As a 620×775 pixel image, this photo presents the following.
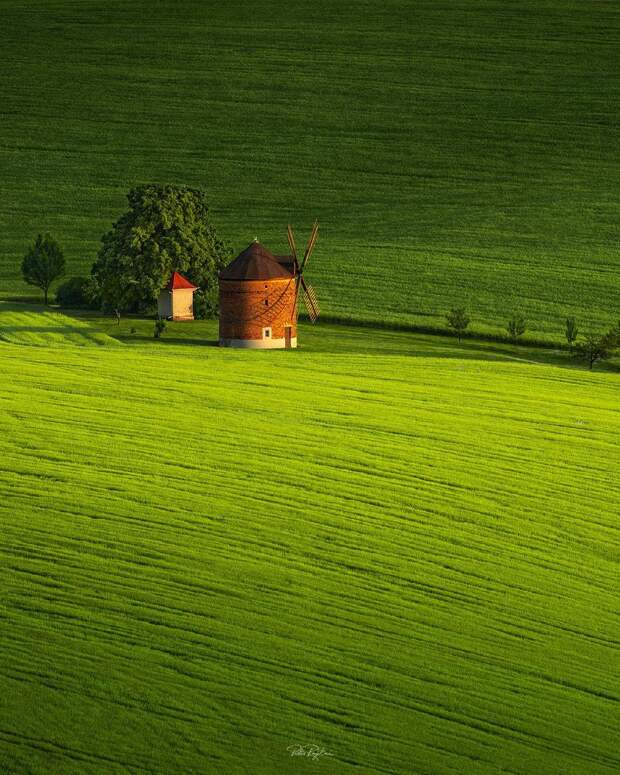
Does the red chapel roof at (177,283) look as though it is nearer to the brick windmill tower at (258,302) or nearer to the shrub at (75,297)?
the shrub at (75,297)

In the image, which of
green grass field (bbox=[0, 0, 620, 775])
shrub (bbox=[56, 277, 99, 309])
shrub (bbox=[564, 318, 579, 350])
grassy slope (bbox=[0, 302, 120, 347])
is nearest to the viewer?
green grass field (bbox=[0, 0, 620, 775])

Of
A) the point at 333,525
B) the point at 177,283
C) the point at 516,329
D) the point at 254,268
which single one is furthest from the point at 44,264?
the point at 333,525

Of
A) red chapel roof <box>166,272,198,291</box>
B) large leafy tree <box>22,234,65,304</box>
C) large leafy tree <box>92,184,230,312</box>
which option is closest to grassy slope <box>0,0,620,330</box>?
large leafy tree <box>22,234,65,304</box>

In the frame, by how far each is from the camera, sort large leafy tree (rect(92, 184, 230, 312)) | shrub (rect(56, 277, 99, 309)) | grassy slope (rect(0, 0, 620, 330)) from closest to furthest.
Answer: large leafy tree (rect(92, 184, 230, 312)), shrub (rect(56, 277, 99, 309)), grassy slope (rect(0, 0, 620, 330))

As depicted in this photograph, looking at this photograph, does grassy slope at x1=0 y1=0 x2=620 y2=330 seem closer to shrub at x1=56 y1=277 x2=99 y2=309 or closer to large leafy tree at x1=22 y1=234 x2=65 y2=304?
large leafy tree at x1=22 y1=234 x2=65 y2=304

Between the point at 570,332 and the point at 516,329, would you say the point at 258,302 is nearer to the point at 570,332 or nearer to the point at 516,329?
the point at 516,329

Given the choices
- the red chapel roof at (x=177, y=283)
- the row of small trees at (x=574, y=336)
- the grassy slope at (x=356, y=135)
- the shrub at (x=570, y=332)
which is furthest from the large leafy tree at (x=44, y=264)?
the shrub at (x=570, y=332)
